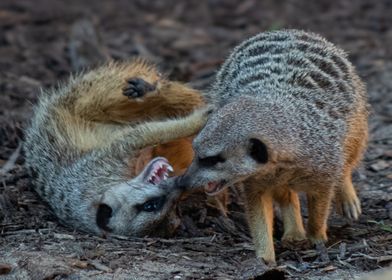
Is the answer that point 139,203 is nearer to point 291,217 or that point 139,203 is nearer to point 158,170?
point 158,170

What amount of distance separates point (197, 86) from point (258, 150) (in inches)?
145

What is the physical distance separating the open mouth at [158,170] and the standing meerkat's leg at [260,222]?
0.68 meters

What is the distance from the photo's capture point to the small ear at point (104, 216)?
565 centimetres

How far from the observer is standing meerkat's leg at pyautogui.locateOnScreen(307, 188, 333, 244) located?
5184 millimetres

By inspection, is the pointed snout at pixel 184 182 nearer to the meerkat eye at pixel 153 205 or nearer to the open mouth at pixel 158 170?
the meerkat eye at pixel 153 205

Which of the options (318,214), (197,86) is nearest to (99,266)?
(318,214)

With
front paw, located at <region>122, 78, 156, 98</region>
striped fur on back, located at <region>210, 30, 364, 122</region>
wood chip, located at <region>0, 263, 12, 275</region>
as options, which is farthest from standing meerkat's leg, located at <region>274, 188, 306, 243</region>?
wood chip, located at <region>0, 263, 12, 275</region>

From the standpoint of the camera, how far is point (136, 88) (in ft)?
20.9

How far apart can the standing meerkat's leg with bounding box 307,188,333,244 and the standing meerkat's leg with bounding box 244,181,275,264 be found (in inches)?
10.4

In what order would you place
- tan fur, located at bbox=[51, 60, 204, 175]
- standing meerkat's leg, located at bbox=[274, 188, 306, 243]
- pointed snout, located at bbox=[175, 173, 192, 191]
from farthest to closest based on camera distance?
tan fur, located at bbox=[51, 60, 204, 175], standing meerkat's leg, located at bbox=[274, 188, 306, 243], pointed snout, located at bbox=[175, 173, 192, 191]

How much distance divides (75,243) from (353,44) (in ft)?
16.5

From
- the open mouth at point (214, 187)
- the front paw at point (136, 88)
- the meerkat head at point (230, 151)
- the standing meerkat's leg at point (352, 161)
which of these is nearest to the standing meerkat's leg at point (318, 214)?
the standing meerkat's leg at point (352, 161)

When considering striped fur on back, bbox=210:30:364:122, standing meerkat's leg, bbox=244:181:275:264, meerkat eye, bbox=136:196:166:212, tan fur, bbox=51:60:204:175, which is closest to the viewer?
A: standing meerkat's leg, bbox=244:181:275:264

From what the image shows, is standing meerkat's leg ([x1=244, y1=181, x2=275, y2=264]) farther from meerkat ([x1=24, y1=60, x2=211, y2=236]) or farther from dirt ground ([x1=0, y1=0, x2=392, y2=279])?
Result: meerkat ([x1=24, y1=60, x2=211, y2=236])
